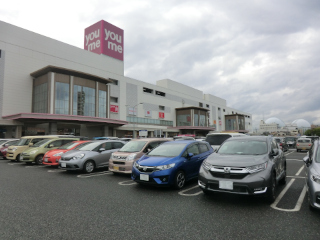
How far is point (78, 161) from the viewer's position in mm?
9742

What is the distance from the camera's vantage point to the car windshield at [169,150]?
744 centimetres

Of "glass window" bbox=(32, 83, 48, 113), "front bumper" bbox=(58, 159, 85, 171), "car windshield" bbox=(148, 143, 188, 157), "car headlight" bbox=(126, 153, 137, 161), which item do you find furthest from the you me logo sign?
"car windshield" bbox=(148, 143, 188, 157)

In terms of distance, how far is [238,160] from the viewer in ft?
17.7

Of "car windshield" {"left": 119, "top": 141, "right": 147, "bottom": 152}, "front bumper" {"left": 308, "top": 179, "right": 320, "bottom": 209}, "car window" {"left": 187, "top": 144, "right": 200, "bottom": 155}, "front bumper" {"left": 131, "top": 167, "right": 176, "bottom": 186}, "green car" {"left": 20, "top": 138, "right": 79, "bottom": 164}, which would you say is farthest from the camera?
"green car" {"left": 20, "top": 138, "right": 79, "bottom": 164}

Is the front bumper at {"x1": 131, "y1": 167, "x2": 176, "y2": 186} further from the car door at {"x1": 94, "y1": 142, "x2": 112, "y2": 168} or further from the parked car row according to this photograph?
the car door at {"x1": 94, "y1": 142, "x2": 112, "y2": 168}

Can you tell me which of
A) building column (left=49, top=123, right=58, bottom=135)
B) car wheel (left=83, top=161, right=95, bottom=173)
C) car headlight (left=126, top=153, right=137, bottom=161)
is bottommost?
car wheel (left=83, top=161, right=95, bottom=173)

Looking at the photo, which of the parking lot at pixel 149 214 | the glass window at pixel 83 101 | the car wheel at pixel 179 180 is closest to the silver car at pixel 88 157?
the parking lot at pixel 149 214

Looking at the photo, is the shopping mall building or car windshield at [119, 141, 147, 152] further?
the shopping mall building

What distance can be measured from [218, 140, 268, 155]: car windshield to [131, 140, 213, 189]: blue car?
4.01 feet

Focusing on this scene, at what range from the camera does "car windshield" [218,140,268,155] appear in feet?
20.0

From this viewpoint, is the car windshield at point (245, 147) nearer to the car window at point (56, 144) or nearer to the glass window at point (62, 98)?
the car window at point (56, 144)

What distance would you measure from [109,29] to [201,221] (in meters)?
51.3

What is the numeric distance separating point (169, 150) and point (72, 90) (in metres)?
33.0

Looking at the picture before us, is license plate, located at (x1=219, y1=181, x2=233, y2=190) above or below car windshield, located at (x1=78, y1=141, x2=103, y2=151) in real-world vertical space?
below
